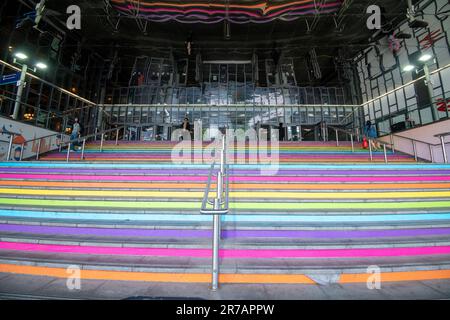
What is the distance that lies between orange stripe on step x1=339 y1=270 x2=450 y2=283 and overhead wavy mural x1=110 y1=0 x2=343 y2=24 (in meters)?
13.6

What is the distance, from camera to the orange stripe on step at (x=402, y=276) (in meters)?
2.43

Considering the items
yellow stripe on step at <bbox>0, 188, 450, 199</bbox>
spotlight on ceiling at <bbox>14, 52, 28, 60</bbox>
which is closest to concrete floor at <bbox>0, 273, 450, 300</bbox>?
yellow stripe on step at <bbox>0, 188, 450, 199</bbox>

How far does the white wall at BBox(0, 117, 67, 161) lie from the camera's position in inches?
316

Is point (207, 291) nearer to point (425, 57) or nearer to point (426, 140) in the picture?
point (426, 140)

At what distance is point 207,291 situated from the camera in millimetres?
2184

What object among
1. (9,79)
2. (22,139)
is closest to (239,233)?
(22,139)

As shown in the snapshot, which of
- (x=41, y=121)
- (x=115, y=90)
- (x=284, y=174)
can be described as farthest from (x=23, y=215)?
(x=115, y=90)

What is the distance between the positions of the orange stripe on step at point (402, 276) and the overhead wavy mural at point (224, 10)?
13627mm

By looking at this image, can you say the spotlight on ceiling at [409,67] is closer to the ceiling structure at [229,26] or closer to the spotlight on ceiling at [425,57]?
the spotlight on ceiling at [425,57]

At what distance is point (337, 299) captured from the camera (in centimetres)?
207

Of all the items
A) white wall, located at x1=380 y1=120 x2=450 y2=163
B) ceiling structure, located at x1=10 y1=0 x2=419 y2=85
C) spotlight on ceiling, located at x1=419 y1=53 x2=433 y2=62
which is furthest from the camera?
ceiling structure, located at x1=10 y1=0 x2=419 y2=85

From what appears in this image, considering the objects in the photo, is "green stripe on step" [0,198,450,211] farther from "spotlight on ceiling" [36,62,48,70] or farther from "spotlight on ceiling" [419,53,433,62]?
"spotlight on ceiling" [36,62,48,70]

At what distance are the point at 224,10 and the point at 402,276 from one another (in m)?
15.0

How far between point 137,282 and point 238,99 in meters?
16.4
